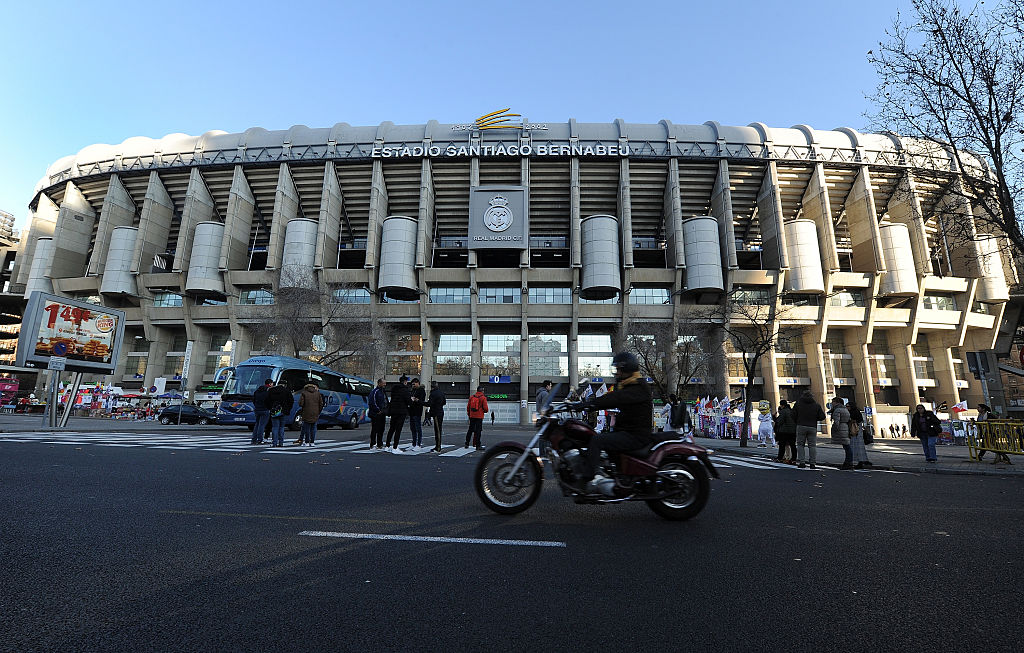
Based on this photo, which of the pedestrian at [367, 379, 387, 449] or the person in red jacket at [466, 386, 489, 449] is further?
the person in red jacket at [466, 386, 489, 449]

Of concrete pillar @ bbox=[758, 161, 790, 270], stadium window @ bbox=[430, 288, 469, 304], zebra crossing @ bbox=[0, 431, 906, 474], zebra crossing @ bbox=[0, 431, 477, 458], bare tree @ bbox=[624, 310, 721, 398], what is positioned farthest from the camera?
stadium window @ bbox=[430, 288, 469, 304]

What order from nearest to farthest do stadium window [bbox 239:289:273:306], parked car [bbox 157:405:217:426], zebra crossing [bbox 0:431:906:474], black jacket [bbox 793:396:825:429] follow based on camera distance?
zebra crossing [bbox 0:431:906:474] < black jacket [bbox 793:396:825:429] < parked car [bbox 157:405:217:426] < stadium window [bbox 239:289:273:306]

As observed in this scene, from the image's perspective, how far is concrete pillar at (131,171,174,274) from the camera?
149ft

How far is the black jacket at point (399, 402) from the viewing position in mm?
11955

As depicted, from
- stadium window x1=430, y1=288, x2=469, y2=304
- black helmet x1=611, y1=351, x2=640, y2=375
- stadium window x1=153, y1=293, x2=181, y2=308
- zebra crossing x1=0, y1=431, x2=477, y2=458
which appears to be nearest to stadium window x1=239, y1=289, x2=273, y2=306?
stadium window x1=153, y1=293, x2=181, y2=308

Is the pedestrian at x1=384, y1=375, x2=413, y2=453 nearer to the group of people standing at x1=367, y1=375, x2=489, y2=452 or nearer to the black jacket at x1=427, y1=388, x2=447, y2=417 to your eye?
the group of people standing at x1=367, y1=375, x2=489, y2=452

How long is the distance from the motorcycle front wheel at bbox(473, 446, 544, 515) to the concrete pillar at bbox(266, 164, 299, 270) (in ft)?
146

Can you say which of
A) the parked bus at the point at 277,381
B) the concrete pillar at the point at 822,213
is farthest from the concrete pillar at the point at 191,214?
the concrete pillar at the point at 822,213

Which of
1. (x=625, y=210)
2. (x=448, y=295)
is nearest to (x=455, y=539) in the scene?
(x=448, y=295)

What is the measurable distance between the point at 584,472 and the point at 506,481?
87 centimetres

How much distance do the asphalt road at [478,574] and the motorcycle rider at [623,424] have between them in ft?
1.54

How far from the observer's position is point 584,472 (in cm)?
473

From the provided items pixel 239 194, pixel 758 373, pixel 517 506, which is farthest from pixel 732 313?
pixel 239 194

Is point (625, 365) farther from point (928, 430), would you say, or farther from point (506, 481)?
point (928, 430)
